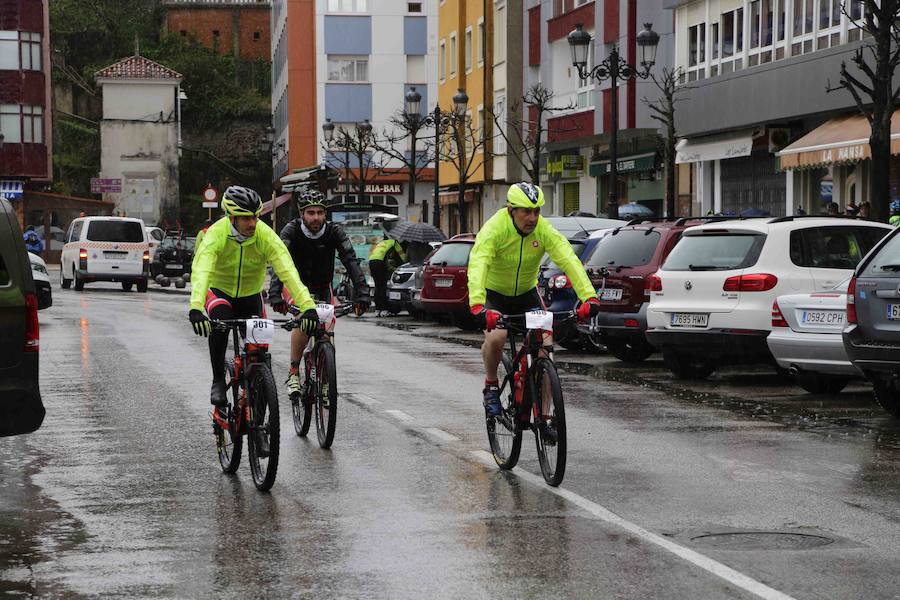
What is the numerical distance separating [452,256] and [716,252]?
1088cm

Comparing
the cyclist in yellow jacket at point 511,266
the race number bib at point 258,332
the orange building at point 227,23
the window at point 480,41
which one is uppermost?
the orange building at point 227,23

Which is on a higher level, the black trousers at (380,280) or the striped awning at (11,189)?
the striped awning at (11,189)

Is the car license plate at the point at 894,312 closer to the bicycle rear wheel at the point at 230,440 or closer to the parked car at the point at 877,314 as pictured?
the parked car at the point at 877,314

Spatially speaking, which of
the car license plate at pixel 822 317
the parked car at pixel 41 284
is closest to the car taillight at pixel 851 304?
the car license plate at pixel 822 317

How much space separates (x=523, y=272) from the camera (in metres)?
10.6

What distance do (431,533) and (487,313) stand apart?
2.18 metres

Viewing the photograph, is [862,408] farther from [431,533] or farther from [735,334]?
[431,533]

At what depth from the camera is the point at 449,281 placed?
26.9 m

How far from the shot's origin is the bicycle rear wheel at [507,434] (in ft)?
33.9

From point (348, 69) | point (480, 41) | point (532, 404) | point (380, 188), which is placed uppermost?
point (348, 69)

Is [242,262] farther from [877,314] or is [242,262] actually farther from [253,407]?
[877,314]

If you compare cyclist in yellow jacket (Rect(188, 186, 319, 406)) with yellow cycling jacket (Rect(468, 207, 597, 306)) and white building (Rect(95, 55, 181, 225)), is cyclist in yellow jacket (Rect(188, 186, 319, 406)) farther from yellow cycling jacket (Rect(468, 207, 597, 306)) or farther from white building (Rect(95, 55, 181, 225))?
white building (Rect(95, 55, 181, 225))

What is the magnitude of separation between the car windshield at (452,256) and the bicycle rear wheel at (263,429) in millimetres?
16893

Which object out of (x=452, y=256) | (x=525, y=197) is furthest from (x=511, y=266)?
(x=452, y=256)
